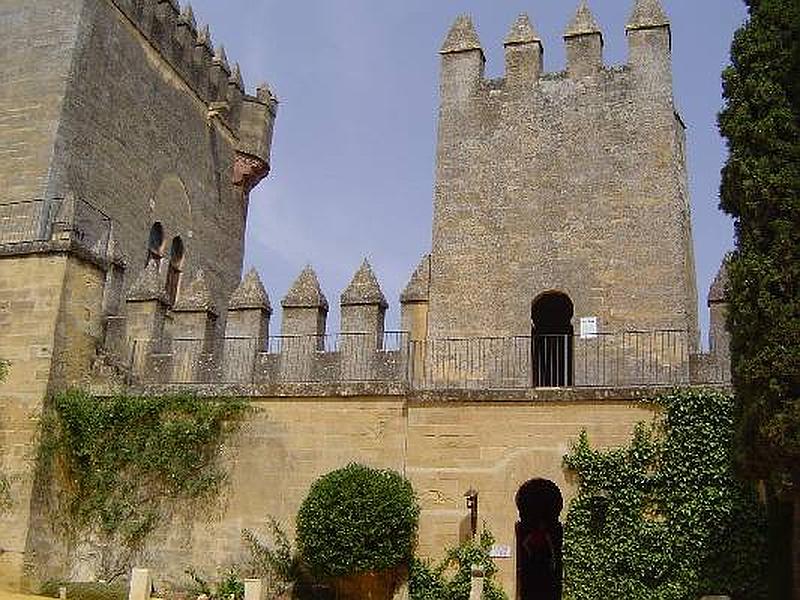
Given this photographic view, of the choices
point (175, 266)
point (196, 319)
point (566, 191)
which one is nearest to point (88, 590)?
point (196, 319)

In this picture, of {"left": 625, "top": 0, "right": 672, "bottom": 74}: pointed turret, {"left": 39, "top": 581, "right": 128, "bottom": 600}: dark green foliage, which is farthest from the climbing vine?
{"left": 625, "top": 0, "right": 672, "bottom": 74}: pointed turret

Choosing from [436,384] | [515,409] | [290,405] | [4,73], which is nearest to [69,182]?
[4,73]

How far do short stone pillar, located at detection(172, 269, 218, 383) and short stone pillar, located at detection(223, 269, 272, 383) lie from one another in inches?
14.2

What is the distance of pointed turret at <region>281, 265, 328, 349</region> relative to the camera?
57.7 ft

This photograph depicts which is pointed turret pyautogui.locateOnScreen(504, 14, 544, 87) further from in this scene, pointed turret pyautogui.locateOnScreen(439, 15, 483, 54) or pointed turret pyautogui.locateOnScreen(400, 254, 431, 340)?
pointed turret pyautogui.locateOnScreen(400, 254, 431, 340)

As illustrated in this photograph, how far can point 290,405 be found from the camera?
1681 cm

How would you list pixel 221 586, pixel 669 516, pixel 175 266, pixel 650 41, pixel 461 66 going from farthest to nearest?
pixel 175 266, pixel 461 66, pixel 650 41, pixel 221 586, pixel 669 516

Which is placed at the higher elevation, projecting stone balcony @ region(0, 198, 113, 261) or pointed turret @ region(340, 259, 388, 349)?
projecting stone balcony @ region(0, 198, 113, 261)

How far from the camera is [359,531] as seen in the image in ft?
48.8

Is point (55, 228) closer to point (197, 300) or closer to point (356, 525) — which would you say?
point (197, 300)

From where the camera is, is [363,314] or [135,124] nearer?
[363,314]

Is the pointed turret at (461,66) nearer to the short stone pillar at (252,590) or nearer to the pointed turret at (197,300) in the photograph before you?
the pointed turret at (197,300)

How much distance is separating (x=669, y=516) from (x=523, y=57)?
33.4 ft

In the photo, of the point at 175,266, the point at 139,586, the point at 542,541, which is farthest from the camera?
the point at 175,266
